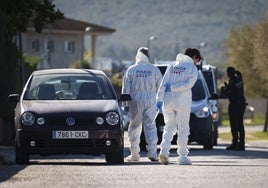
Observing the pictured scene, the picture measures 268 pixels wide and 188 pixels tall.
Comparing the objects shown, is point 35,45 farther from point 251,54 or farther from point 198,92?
point 198,92

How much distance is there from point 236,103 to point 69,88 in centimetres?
805

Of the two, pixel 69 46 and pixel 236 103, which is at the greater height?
pixel 236 103

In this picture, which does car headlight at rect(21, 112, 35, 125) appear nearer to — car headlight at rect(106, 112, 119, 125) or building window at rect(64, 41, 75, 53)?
car headlight at rect(106, 112, 119, 125)

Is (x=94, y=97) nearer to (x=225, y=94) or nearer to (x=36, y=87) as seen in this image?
(x=36, y=87)

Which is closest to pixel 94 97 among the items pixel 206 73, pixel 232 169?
pixel 232 169

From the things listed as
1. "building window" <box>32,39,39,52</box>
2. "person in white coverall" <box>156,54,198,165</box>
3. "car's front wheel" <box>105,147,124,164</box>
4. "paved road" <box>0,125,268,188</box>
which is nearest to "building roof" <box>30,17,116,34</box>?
"building window" <box>32,39,39,52</box>

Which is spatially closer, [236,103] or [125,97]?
[125,97]

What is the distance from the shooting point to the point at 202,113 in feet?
87.3

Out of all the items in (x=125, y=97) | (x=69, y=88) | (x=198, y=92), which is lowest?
(x=198, y=92)

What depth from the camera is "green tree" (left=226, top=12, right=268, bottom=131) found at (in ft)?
183

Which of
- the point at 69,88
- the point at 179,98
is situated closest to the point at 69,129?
the point at 69,88

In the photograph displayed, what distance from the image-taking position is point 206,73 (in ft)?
109

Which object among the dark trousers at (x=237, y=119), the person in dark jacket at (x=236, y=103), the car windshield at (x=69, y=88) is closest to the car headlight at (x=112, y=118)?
the car windshield at (x=69, y=88)

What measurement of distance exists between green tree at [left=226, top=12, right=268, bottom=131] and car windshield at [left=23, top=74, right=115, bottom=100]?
3448 cm
